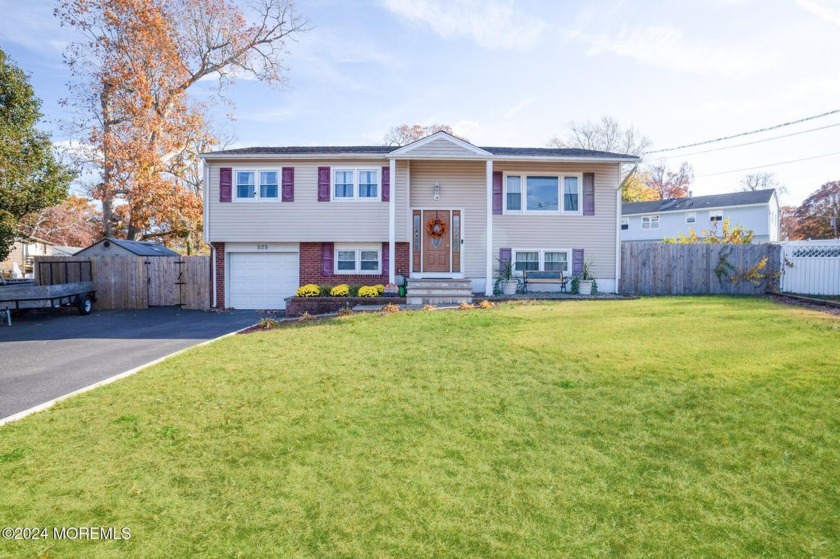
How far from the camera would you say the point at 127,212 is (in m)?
26.6

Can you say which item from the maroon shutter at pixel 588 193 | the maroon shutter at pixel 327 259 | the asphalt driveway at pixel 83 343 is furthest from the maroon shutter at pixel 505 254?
the asphalt driveway at pixel 83 343

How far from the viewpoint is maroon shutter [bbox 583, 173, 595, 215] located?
1550cm

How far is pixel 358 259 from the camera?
15.6 metres

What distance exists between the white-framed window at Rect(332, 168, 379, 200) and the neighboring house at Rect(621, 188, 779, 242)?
26609mm

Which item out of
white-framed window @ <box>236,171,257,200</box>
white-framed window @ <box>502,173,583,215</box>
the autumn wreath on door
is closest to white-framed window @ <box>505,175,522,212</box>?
white-framed window @ <box>502,173,583,215</box>

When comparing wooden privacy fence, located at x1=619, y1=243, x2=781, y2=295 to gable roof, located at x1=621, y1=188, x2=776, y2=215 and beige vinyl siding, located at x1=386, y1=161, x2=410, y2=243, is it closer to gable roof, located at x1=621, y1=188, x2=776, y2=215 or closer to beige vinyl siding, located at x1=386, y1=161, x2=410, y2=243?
beige vinyl siding, located at x1=386, y1=161, x2=410, y2=243

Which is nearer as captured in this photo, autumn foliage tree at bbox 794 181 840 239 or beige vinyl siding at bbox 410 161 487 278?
beige vinyl siding at bbox 410 161 487 278

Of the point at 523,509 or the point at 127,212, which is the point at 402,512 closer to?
the point at 523,509

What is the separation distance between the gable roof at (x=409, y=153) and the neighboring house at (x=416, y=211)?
0.10 metres

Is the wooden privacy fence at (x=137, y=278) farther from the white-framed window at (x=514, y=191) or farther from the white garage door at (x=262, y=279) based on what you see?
the white-framed window at (x=514, y=191)

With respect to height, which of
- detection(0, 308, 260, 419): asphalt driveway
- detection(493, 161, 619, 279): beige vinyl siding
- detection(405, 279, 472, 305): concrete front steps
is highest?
detection(493, 161, 619, 279): beige vinyl siding

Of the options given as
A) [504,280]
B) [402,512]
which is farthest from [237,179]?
[402,512]

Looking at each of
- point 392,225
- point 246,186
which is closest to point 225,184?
point 246,186

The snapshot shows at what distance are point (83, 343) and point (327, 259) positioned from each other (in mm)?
7595
